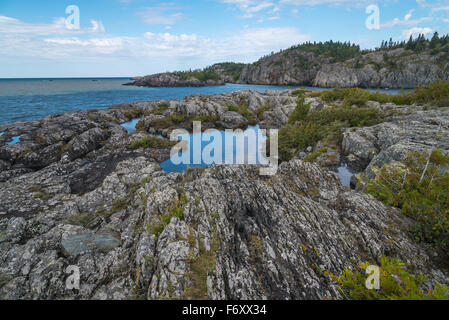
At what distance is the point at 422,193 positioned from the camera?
11922 mm

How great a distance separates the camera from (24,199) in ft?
58.2

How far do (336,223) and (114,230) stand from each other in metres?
14.1

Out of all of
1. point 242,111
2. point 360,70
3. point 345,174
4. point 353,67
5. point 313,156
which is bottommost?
point 345,174

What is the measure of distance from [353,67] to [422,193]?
17594 cm

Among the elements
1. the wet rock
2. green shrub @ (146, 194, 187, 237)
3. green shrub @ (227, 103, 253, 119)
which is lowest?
the wet rock

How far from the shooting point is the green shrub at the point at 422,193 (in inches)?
373

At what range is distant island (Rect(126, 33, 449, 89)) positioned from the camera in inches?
4811

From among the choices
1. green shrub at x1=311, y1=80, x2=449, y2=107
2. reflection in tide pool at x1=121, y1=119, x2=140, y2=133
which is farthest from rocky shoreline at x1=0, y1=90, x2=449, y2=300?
reflection in tide pool at x1=121, y1=119, x2=140, y2=133

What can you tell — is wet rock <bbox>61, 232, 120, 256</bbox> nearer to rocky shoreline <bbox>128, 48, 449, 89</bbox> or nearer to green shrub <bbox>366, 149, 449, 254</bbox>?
green shrub <bbox>366, 149, 449, 254</bbox>

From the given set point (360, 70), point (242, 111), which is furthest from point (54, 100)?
point (360, 70)

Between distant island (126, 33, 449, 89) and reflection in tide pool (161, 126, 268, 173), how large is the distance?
9081 cm

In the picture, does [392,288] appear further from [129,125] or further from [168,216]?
[129,125]
